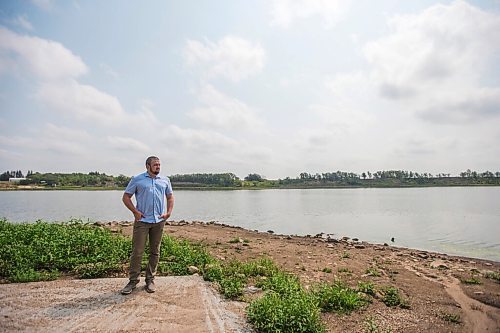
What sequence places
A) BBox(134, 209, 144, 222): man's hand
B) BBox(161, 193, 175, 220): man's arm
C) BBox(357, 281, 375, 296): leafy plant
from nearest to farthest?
BBox(134, 209, 144, 222): man's hand < BBox(161, 193, 175, 220): man's arm < BBox(357, 281, 375, 296): leafy plant

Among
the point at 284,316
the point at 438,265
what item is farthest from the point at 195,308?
the point at 438,265

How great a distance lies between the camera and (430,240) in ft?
66.7

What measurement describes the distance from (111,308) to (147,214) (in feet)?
5.30

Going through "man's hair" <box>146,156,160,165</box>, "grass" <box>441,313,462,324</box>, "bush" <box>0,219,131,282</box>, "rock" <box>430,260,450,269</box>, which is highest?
"man's hair" <box>146,156,160,165</box>

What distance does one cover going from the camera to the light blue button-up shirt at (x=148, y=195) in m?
6.02

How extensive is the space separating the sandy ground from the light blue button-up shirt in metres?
1.37

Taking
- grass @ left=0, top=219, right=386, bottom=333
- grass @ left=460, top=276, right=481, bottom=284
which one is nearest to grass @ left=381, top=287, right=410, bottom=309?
grass @ left=0, top=219, right=386, bottom=333

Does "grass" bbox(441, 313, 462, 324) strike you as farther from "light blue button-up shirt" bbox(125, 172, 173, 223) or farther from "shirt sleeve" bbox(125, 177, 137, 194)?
"shirt sleeve" bbox(125, 177, 137, 194)

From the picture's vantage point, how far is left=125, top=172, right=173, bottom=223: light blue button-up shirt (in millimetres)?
6023

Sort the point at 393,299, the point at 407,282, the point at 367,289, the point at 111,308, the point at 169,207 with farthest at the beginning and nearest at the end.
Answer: the point at 407,282
the point at 367,289
the point at 393,299
the point at 169,207
the point at 111,308

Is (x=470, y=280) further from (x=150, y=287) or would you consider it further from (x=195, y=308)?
(x=150, y=287)

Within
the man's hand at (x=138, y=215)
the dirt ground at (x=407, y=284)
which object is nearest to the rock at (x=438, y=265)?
the dirt ground at (x=407, y=284)

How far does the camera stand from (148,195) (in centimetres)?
606

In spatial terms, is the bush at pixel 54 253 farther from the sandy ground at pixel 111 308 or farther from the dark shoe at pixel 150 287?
the dark shoe at pixel 150 287
